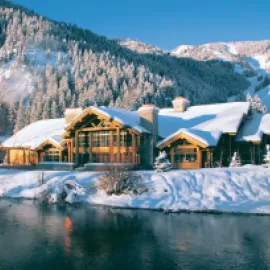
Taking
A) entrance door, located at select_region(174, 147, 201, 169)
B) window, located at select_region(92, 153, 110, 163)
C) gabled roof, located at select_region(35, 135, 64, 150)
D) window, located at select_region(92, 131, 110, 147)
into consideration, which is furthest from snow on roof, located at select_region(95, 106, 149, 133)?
gabled roof, located at select_region(35, 135, 64, 150)

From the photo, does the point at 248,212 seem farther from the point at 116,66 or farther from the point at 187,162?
the point at 116,66

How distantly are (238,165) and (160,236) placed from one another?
18307 mm

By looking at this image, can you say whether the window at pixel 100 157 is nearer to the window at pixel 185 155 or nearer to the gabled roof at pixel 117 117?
the gabled roof at pixel 117 117

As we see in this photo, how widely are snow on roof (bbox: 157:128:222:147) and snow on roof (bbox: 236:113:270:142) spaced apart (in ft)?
10.9

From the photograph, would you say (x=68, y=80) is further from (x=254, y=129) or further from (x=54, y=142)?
(x=254, y=129)

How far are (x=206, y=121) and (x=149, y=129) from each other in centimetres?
784

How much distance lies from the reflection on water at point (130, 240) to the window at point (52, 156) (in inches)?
759

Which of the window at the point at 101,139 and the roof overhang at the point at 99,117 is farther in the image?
the window at the point at 101,139

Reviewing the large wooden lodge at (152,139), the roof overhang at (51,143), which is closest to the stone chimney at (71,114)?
the large wooden lodge at (152,139)

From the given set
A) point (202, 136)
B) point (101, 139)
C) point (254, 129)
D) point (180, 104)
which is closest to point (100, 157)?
point (101, 139)

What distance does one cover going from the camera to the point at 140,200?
94.1 feet

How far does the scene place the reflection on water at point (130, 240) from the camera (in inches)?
608

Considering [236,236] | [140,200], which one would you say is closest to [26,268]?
[236,236]

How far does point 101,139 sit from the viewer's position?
42125mm
